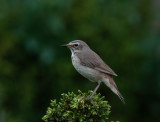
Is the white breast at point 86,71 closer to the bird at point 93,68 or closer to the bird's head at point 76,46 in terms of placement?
the bird at point 93,68

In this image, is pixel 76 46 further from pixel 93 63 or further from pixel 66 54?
pixel 66 54

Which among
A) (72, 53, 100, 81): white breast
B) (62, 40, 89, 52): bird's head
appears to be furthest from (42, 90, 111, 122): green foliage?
(62, 40, 89, 52): bird's head

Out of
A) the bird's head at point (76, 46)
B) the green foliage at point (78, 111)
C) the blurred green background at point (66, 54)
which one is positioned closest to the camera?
the green foliage at point (78, 111)

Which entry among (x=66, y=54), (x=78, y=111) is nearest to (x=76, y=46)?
(x=66, y=54)

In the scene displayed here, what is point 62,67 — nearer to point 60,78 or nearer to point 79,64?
point 60,78

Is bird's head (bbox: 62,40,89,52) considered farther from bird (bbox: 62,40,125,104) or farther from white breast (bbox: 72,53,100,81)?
white breast (bbox: 72,53,100,81)

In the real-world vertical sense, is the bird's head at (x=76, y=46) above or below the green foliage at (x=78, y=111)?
above

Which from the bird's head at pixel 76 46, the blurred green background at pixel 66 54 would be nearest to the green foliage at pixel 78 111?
the bird's head at pixel 76 46

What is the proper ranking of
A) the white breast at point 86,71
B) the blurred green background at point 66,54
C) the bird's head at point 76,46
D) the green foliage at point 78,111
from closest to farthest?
1. the green foliage at point 78,111
2. the white breast at point 86,71
3. the bird's head at point 76,46
4. the blurred green background at point 66,54
